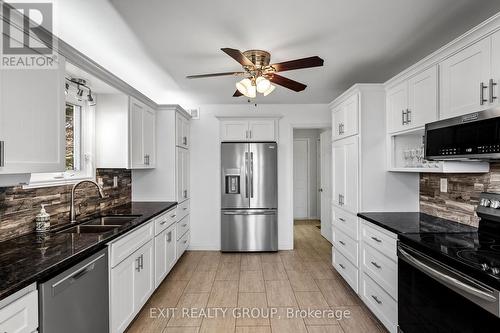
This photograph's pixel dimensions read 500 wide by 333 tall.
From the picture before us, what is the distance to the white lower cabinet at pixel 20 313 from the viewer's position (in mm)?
1136

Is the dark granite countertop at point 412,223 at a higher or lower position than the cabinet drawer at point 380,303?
higher

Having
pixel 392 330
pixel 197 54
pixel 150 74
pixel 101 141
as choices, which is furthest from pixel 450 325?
pixel 150 74

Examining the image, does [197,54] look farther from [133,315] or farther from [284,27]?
[133,315]

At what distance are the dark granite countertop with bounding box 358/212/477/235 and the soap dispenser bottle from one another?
8.49 feet

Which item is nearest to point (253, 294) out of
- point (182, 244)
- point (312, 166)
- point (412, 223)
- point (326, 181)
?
point (182, 244)

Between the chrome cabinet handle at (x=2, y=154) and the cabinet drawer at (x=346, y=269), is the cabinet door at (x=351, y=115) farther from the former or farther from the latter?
the chrome cabinet handle at (x=2, y=154)

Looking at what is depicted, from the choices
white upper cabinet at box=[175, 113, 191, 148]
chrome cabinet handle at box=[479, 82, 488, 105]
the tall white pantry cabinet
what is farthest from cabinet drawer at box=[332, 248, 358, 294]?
white upper cabinet at box=[175, 113, 191, 148]

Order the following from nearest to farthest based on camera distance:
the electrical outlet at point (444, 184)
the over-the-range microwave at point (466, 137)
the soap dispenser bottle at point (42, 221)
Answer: the over-the-range microwave at point (466, 137) < the soap dispenser bottle at point (42, 221) < the electrical outlet at point (444, 184)

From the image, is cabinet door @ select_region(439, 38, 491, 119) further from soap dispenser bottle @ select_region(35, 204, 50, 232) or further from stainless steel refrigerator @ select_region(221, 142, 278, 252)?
soap dispenser bottle @ select_region(35, 204, 50, 232)

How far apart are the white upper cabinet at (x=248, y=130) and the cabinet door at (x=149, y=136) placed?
1.13 metres

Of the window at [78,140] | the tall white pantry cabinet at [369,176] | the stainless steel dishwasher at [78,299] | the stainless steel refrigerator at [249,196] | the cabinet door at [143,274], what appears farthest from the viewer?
the stainless steel refrigerator at [249,196]

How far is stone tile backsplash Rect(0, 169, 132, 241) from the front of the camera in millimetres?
1878

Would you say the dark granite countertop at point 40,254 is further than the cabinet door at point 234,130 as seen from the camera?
No

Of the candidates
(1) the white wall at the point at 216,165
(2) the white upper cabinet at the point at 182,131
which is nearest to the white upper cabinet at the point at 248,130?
(1) the white wall at the point at 216,165
